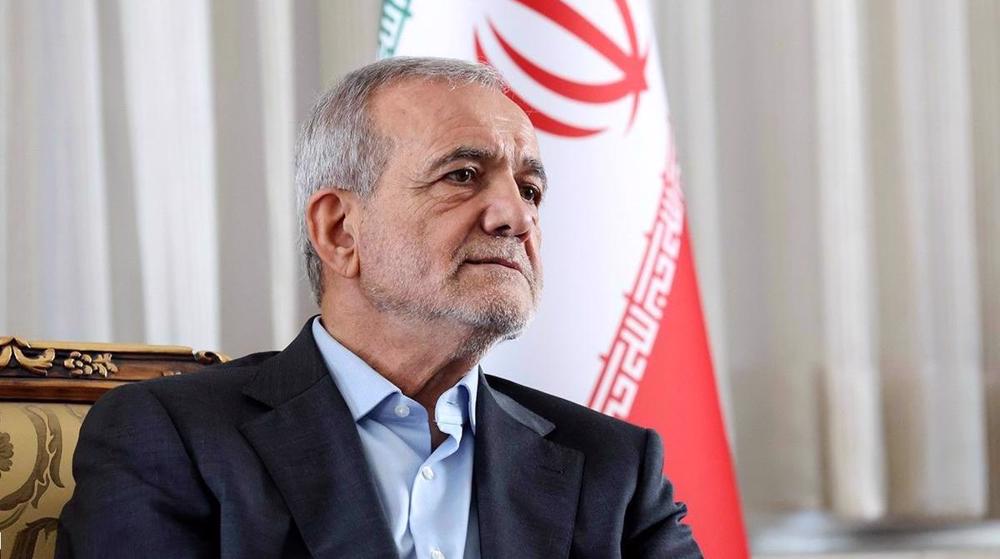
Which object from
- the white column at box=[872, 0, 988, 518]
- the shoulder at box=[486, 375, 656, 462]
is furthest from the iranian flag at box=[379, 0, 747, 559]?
the white column at box=[872, 0, 988, 518]

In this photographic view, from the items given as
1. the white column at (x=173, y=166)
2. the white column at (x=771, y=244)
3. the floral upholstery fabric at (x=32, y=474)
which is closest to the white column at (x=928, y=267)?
the white column at (x=771, y=244)

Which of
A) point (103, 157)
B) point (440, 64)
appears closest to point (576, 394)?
point (440, 64)

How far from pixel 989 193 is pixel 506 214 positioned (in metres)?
2.04

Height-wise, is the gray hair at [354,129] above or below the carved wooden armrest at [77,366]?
above

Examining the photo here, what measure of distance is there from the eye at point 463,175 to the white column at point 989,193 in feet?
6.59

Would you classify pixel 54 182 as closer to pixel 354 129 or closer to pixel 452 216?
pixel 354 129

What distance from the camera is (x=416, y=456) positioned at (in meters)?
1.65

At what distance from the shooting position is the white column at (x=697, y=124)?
3.19m

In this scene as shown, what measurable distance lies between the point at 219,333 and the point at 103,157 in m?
0.48

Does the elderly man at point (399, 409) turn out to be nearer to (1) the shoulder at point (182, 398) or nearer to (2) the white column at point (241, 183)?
(1) the shoulder at point (182, 398)

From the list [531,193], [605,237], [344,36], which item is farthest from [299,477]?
[344,36]

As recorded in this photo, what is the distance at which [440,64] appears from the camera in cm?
177

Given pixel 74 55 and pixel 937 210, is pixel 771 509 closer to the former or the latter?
pixel 937 210

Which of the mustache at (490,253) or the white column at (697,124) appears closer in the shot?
the mustache at (490,253)
